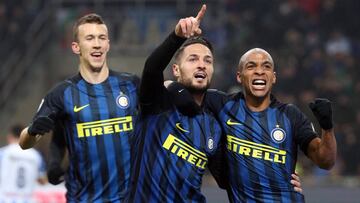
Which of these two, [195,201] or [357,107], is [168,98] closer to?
[195,201]

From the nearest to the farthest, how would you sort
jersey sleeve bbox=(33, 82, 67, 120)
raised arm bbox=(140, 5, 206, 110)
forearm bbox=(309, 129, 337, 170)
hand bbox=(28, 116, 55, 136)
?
raised arm bbox=(140, 5, 206, 110), forearm bbox=(309, 129, 337, 170), hand bbox=(28, 116, 55, 136), jersey sleeve bbox=(33, 82, 67, 120)

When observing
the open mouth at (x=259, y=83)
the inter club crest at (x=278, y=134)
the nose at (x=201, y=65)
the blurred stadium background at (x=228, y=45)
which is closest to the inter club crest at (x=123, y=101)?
the nose at (x=201, y=65)

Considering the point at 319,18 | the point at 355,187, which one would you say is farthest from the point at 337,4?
the point at 355,187

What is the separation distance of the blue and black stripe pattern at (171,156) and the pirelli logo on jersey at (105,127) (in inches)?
18.0

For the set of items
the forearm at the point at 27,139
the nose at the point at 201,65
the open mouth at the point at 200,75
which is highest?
the nose at the point at 201,65

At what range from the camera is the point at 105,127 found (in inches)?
225

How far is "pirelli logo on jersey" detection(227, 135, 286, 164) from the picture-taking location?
5250mm

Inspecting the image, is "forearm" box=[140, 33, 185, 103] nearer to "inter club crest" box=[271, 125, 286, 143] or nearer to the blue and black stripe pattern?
the blue and black stripe pattern

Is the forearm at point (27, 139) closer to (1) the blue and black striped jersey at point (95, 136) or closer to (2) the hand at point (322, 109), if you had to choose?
(1) the blue and black striped jersey at point (95, 136)

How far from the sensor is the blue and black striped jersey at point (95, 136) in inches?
223

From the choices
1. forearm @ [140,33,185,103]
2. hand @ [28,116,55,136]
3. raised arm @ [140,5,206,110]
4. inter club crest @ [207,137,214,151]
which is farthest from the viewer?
hand @ [28,116,55,136]

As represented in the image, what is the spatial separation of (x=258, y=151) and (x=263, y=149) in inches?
1.3

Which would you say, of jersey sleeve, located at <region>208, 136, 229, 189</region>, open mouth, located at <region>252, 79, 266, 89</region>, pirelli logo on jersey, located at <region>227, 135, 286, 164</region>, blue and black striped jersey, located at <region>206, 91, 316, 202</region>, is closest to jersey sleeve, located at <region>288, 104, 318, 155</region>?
blue and black striped jersey, located at <region>206, 91, 316, 202</region>

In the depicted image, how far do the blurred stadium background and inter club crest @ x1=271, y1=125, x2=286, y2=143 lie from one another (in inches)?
270
